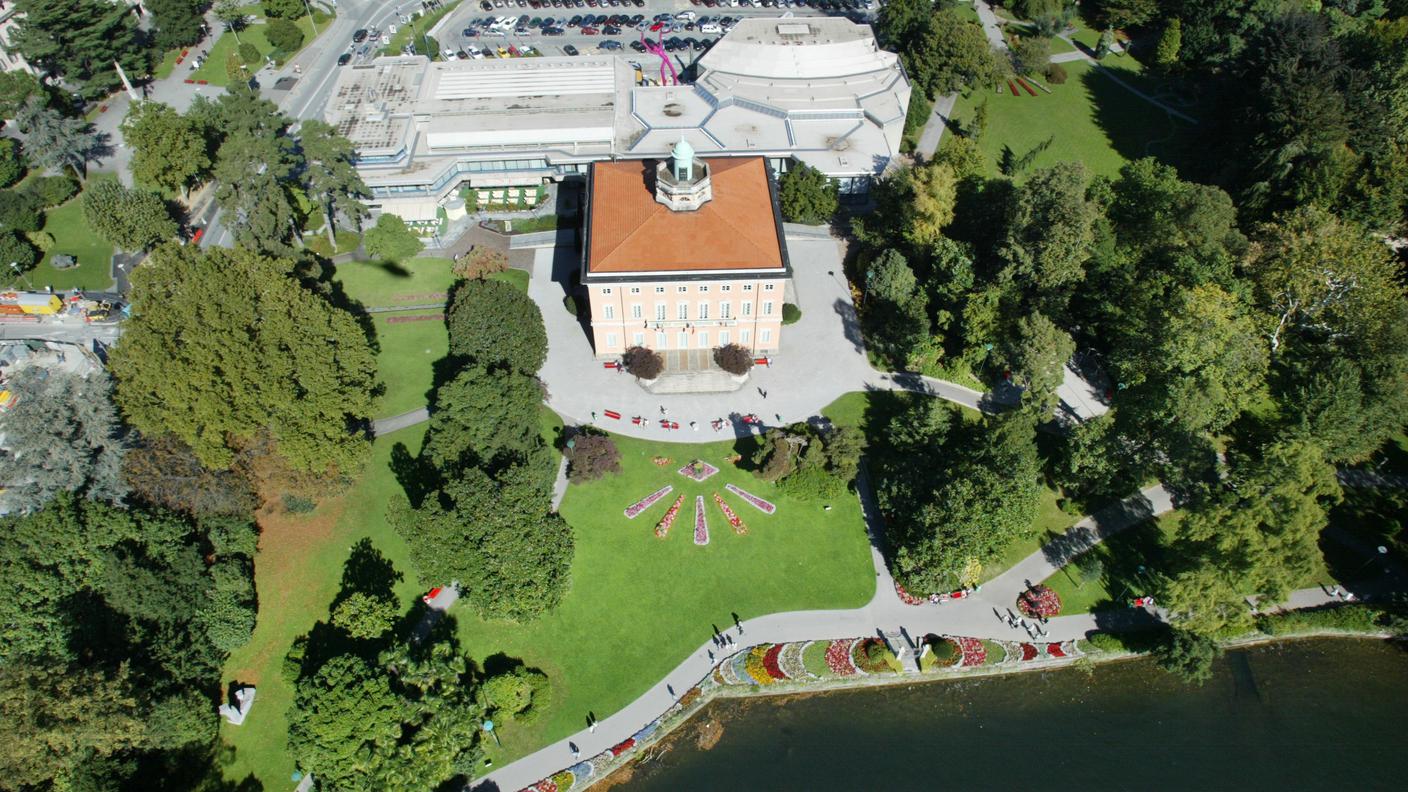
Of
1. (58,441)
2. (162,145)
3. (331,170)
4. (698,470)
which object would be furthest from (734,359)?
(162,145)

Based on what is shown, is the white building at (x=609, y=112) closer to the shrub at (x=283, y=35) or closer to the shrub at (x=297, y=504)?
the shrub at (x=283, y=35)

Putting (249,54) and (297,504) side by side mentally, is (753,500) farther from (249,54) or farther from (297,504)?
(249,54)

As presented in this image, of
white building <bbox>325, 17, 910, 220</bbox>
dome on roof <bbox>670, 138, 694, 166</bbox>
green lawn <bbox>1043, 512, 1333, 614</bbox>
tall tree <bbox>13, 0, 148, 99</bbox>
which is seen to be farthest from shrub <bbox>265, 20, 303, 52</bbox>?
green lawn <bbox>1043, 512, 1333, 614</bbox>

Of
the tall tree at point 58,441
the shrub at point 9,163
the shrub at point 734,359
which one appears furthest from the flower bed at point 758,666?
the shrub at point 9,163

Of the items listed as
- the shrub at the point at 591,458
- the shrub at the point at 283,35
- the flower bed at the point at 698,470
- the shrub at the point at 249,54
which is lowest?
the flower bed at the point at 698,470

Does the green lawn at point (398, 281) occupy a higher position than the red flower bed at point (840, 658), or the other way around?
the green lawn at point (398, 281)

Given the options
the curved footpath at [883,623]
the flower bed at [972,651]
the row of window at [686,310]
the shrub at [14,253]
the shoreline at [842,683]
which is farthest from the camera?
the shrub at [14,253]

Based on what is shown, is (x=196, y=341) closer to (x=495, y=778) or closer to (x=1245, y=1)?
(x=495, y=778)
